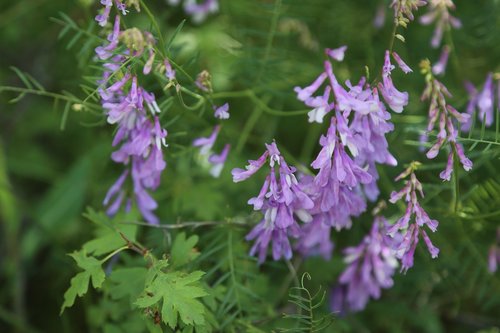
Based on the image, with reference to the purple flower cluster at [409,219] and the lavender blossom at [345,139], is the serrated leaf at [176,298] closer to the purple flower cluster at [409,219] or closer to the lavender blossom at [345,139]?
the lavender blossom at [345,139]

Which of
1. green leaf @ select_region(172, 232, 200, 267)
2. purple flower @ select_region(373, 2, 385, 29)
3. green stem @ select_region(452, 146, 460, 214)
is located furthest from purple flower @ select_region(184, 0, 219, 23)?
green stem @ select_region(452, 146, 460, 214)

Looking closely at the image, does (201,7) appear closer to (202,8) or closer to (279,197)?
(202,8)

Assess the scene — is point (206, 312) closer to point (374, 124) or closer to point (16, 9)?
point (374, 124)

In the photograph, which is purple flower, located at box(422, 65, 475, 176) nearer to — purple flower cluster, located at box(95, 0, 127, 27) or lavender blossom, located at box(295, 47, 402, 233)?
lavender blossom, located at box(295, 47, 402, 233)

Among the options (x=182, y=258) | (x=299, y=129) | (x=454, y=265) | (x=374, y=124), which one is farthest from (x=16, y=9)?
(x=454, y=265)

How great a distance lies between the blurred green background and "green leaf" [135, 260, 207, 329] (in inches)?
17.5

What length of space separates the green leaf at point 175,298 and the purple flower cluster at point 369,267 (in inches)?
21.3

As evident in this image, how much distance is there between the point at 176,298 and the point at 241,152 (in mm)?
1062

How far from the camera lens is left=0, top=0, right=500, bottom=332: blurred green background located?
6.82 feet

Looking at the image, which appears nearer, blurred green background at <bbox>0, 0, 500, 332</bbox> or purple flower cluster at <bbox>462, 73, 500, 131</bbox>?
purple flower cluster at <bbox>462, 73, 500, 131</bbox>

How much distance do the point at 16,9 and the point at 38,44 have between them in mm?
264

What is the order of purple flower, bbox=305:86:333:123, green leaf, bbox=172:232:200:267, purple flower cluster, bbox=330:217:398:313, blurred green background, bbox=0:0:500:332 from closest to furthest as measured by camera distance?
purple flower, bbox=305:86:333:123
green leaf, bbox=172:232:200:267
purple flower cluster, bbox=330:217:398:313
blurred green background, bbox=0:0:500:332

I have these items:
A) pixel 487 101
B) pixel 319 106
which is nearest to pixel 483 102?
pixel 487 101

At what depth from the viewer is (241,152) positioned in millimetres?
2434
